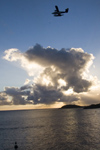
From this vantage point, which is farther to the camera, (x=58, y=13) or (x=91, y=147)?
(x=91, y=147)

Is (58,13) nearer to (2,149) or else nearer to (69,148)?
(69,148)

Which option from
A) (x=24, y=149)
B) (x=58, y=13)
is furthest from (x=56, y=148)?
(x=58, y=13)

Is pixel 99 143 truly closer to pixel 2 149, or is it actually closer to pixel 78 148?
pixel 78 148

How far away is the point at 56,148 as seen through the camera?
4981cm

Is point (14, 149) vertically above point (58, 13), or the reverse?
point (58, 13)

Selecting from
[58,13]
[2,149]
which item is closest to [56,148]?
[2,149]

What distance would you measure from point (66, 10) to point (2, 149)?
5145 centimetres

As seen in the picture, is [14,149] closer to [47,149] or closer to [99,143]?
[47,149]

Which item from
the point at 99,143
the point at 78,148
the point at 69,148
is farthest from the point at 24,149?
the point at 99,143

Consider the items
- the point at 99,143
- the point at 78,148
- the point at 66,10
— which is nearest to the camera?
the point at 66,10

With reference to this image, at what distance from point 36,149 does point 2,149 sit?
13055 millimetres

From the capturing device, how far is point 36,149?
49562 mm

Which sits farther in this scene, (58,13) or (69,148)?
(69,148)

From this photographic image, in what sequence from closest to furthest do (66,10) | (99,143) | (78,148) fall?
1. (66,10)
2. (78,148)
3. (99,143)
